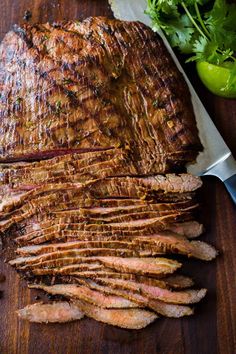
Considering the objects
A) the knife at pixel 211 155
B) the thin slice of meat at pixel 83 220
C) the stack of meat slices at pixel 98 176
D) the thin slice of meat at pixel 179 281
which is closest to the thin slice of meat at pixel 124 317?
the stack of meat slices at pixel 98 176

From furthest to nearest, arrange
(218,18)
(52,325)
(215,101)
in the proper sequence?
(215,101) → (218,18) → (52,325)

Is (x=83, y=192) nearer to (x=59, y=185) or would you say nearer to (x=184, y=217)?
(x=59, y=185)

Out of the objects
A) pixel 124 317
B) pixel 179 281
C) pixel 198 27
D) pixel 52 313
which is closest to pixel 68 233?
pixel 52 313

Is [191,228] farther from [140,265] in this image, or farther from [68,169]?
[68,169]

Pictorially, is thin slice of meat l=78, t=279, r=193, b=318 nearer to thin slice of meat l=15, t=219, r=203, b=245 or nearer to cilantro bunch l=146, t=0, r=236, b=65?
thin slice of meat l=15, t=219, r=203, b=245

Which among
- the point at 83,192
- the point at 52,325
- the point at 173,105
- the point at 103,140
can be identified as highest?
the point at 173,105

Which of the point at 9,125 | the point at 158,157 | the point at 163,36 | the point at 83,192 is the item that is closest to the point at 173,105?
the point at 158,157
